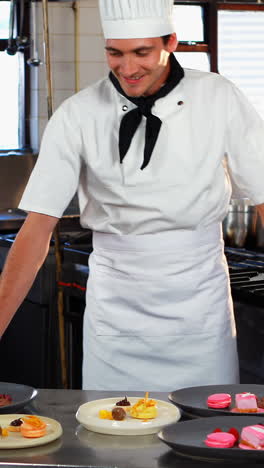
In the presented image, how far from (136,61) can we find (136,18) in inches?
5.7

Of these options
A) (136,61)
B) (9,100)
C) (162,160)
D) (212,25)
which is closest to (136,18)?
(136,61)

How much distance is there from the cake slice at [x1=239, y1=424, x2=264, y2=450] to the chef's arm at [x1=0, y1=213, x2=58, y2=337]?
32.3 inches

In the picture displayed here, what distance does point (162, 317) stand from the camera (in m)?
2.49

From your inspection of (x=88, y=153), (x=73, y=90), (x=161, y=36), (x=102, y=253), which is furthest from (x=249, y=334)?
(x=73, y=90)

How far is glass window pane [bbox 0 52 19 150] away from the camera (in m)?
6.04

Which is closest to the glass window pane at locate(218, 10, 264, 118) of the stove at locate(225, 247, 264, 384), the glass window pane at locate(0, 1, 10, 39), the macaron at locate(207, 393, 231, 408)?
the glass window pane at locate(0, 1, 10, 39)

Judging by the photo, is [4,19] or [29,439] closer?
[29,439]

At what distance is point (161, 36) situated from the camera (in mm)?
2326

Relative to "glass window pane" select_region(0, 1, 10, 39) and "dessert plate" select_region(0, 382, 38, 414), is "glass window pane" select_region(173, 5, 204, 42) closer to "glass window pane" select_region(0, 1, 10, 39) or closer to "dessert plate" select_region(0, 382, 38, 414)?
"glass window pane" select_region(0, 1, 10, 39)

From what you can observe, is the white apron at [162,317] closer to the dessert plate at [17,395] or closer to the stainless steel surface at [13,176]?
the dessert plate at [17,395]

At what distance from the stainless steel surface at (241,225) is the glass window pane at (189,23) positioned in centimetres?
237

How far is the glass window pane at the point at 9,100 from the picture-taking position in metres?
6.04

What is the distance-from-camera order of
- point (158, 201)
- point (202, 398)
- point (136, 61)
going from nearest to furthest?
point (202, 398) < point (136, 61) < point (158, 201)

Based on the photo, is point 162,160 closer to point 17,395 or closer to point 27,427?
point 17,395
